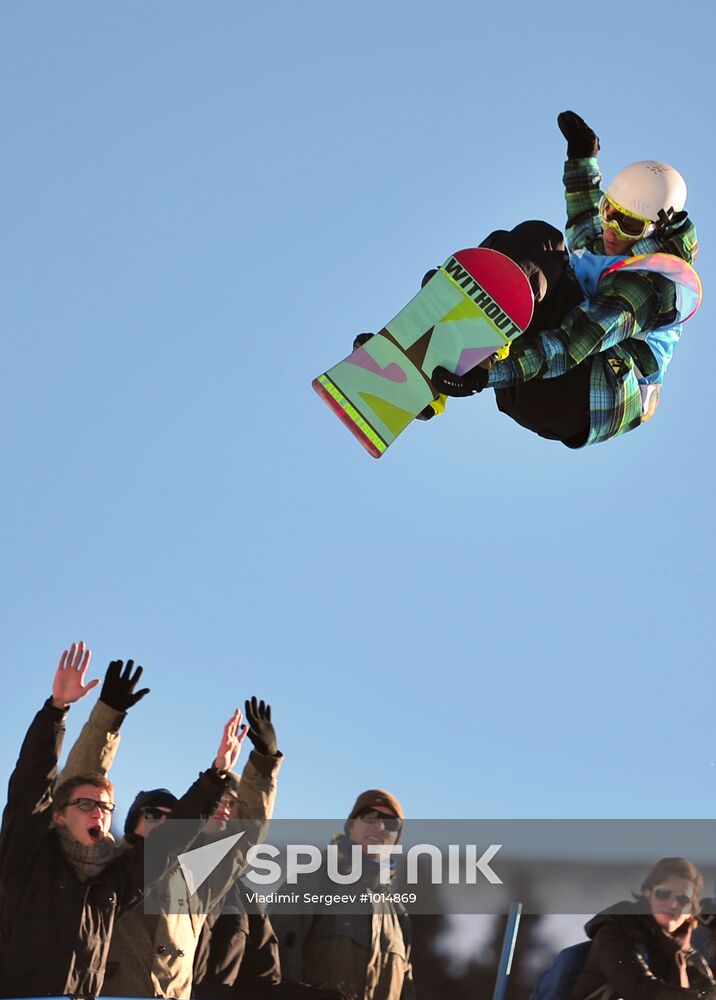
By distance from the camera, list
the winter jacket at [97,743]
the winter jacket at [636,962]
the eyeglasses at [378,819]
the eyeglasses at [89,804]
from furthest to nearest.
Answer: the eyeglasses at [378,819] → the winter jacket at [97,743] → the winter jacket at [636,962] → the eyeglasses at [89,804]

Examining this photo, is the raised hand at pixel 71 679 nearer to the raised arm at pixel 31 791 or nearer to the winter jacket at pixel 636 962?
the raised arm at pixel 31 791

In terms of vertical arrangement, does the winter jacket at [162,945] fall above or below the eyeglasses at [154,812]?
below

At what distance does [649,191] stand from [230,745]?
14.0ft

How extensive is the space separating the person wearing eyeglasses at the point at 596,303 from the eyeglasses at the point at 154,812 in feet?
9.59

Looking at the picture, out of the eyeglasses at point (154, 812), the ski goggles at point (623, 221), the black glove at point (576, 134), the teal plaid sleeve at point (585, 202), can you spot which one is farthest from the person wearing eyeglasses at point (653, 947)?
the black glove at point (576, 134)

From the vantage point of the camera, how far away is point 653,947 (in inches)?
317

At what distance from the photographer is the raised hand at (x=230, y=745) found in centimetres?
832

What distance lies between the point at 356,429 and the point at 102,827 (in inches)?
116

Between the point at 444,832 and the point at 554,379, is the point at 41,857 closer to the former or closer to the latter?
the point at 444,832

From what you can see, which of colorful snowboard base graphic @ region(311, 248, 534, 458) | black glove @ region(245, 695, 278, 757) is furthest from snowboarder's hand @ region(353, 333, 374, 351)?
black glove @ region(245, 695, 278, 757)

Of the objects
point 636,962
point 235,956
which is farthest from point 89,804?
point 636,962

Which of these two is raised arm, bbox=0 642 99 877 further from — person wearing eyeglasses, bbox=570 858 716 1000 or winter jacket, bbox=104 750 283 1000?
person wearing eyeglasses, bbox=570 858 716 1000

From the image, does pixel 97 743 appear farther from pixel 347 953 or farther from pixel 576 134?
pixel 576 134

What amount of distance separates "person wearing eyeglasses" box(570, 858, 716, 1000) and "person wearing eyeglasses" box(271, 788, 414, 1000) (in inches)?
35.4
